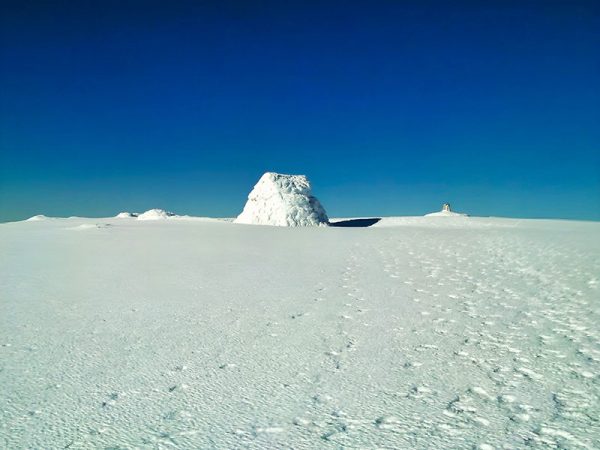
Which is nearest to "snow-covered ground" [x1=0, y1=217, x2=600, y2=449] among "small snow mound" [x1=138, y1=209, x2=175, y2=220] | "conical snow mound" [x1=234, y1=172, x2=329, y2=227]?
"conical snow mound" [x1=234, y1=172, x2=329, y2=227]

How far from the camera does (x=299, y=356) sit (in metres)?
4.12

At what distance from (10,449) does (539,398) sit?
3701 millimetres

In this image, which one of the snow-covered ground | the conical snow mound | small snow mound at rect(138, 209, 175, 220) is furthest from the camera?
small snow mound at rect(138, 209, 175, 220)

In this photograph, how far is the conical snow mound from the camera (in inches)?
816

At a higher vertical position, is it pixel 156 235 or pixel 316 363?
pixel 156 235

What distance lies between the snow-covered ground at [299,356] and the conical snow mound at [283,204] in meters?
11.7

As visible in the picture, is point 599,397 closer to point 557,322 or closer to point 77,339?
point 557,322

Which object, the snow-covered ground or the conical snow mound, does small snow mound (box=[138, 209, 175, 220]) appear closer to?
the conical snow mound

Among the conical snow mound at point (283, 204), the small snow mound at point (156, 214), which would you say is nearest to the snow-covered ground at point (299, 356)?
the conical snow mound at point (283, 204)

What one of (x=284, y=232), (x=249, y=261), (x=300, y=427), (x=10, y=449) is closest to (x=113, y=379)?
(x=10, y=449)

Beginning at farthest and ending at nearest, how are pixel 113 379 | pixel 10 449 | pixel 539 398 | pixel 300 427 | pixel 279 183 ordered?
pixel 279 183
pixel 113 379
pixel 539 398
pixel 300 427
pixel 10 449

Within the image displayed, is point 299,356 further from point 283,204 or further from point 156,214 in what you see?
point 156,214

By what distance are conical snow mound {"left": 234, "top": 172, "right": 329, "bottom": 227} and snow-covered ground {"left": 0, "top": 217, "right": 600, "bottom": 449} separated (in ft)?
38.4

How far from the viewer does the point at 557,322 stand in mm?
5316
